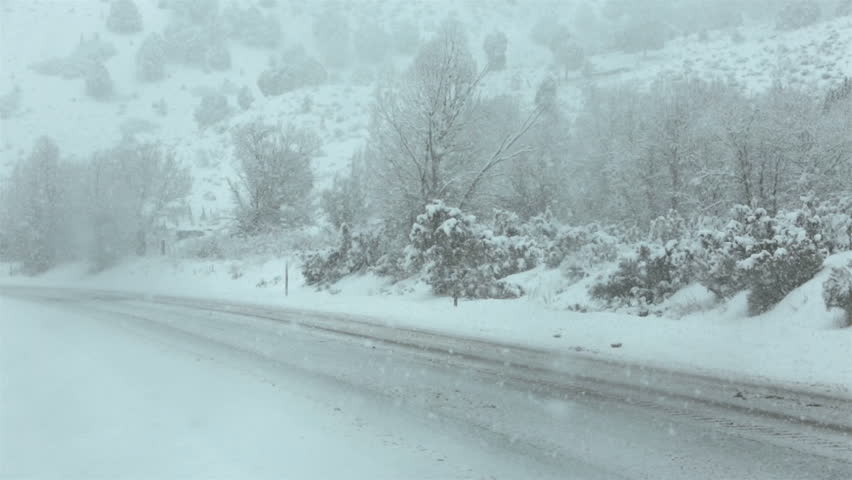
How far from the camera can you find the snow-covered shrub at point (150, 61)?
9219cm

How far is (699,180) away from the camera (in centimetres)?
2308

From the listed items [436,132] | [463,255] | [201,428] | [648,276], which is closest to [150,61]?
A: [436,132]

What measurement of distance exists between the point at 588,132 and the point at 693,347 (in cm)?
3039

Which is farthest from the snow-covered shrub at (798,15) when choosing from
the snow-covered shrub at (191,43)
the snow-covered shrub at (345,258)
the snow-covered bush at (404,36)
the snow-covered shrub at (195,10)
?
the snow-covered shrub at (195,10)

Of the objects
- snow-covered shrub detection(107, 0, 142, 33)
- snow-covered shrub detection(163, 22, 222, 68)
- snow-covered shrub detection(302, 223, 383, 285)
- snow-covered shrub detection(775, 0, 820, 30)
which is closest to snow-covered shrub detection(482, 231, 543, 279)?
snow-covered shrub detection(302, 223, 383, 285)

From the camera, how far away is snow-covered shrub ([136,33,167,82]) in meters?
92.2

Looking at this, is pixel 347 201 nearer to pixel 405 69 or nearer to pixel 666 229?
pixel 405 69

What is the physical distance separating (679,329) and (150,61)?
9835 cm

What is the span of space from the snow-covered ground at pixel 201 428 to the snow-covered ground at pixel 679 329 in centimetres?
433

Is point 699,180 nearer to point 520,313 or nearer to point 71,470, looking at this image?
point 520,313

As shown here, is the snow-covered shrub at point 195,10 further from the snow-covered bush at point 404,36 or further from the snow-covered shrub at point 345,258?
the snow-covered shrub at point 345,258

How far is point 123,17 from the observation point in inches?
4358

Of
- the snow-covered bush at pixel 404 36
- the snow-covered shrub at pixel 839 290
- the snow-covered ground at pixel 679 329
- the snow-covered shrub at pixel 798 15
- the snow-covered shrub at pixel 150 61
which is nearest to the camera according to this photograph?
the snow-covered ground at pixel 679 329

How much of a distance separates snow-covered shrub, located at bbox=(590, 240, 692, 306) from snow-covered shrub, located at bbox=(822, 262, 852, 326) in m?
3.12
